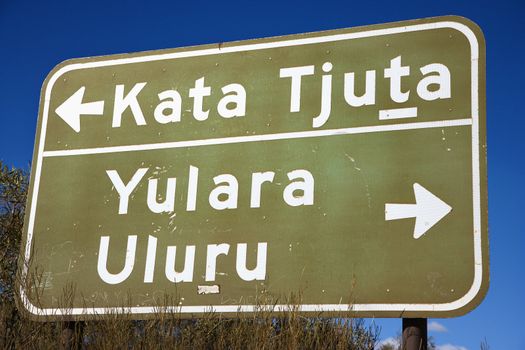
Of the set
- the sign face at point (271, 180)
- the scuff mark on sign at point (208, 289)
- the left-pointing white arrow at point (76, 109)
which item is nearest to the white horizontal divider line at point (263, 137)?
the sign face at point (271, 180)

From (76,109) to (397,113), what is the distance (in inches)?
108

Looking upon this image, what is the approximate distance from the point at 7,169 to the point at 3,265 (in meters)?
2.48

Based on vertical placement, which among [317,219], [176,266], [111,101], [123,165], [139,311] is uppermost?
[111,101]

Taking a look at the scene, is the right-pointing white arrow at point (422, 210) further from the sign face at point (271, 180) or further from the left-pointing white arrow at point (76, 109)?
the left-pointing white arrow at point (76, 109)

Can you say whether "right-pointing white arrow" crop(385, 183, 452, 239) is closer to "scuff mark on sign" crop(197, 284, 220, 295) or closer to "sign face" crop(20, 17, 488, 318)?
"sign face" crop(20, 17, 488, 318)

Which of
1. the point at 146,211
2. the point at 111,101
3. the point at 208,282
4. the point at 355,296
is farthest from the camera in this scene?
the point at 111,101

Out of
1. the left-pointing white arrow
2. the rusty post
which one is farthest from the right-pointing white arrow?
the left-pointing white arrow

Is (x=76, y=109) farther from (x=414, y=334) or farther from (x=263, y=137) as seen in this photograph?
(x=414, y=334)

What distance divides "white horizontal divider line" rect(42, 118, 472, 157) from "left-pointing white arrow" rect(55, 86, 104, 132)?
266 millimetres

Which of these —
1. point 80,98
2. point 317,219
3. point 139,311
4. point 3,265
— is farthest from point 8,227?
point 317,219

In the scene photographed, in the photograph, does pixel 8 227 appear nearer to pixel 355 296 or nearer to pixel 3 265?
pixel 3 265

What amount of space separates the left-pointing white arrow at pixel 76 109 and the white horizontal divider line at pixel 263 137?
266mm

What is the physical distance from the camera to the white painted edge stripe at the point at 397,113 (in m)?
4.65

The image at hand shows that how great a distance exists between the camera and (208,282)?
484 cm
